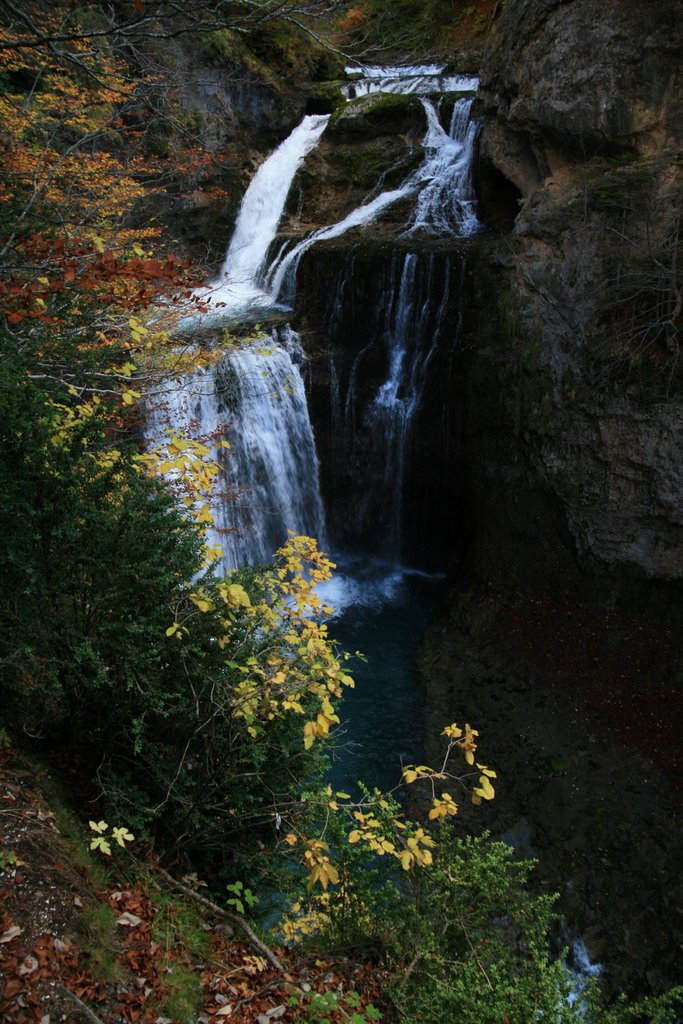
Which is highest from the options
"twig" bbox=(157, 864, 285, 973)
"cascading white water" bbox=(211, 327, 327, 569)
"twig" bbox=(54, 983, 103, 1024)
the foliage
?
the foliage

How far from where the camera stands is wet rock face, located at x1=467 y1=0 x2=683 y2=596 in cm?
866

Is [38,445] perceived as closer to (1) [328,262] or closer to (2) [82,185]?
(2) [82,185]

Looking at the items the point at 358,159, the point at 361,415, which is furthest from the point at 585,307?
the point at 358,159

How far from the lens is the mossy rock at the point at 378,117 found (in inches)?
551

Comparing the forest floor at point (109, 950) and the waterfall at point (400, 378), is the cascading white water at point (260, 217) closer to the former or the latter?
the waterfall at point (400, 378)

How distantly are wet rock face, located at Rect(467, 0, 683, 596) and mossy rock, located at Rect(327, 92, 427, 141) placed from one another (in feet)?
10.9

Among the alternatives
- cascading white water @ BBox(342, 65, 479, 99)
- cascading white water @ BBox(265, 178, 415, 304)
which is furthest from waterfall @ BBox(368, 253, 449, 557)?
cascading white water @ BBox(342, 65, 479, 99)

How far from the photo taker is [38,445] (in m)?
3.46

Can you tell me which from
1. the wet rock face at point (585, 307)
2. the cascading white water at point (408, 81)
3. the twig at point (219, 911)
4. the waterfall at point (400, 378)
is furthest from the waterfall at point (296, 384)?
the twig at point (219, 911)

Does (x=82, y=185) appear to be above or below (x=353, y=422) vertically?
above

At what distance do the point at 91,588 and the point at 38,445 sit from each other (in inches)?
34.1

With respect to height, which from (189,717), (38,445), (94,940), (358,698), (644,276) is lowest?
(358,698)

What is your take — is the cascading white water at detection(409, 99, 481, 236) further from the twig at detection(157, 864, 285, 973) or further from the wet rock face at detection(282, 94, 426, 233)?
the twig at detection(157, 864, 285, 973)

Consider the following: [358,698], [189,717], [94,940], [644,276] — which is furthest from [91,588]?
[644,276]
